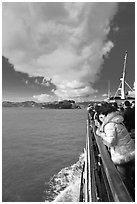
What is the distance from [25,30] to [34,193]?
3952 millimetres

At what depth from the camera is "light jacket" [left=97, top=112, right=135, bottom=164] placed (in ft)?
3.82

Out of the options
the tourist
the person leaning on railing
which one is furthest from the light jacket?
the tourist

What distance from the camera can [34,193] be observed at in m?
4.97

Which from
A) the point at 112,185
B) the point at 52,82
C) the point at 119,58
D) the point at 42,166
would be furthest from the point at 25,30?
the point at 42,166

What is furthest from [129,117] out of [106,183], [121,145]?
[106,183]

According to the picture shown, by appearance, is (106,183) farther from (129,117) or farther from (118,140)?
(129,117)

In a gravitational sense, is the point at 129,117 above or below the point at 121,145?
above

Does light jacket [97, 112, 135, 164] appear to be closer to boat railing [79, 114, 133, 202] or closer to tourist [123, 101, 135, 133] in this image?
boat railing [79, 114, 133, 202]

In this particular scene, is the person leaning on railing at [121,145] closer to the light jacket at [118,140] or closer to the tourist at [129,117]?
the light jacket at [118,140]

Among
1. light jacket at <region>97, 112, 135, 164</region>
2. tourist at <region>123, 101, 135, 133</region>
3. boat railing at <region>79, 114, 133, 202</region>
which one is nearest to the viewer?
boat railing at <region>79, 114, 133, 202</region>

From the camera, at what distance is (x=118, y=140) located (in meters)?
1.18

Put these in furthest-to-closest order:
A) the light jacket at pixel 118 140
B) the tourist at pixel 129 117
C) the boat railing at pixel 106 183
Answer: the tourist at pixel 129 117
the light jacket at pixel 118 140
the boat railing at pixel 106 183

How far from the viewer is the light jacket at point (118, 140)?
45.9 inches

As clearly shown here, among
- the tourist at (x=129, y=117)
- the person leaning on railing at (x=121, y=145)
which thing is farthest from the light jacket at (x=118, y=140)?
the tourist at (x=129, y=117)
